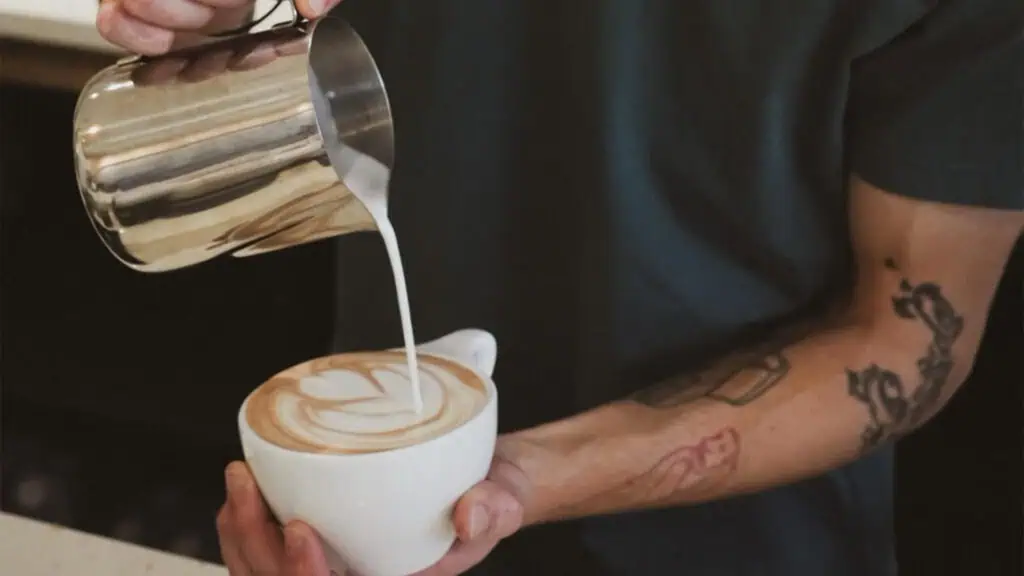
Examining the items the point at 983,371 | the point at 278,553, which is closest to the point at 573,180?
the point at 278,553

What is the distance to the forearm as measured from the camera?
781 millimetres

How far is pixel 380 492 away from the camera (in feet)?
1.84

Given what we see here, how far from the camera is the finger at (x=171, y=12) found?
2.16ft

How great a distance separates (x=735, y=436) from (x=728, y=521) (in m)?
0.11

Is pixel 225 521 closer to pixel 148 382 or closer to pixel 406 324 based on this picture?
pixel 406 324

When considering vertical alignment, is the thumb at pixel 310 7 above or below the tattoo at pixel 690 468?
above

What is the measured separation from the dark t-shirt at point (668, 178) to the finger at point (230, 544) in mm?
305

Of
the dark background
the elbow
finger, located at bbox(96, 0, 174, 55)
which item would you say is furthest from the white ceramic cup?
the dark background

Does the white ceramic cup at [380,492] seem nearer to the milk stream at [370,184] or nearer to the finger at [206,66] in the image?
the milk stream at [370,184]

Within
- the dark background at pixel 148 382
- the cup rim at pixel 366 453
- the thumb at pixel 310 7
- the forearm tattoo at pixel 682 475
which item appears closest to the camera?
the cup rim at pixel 366 453

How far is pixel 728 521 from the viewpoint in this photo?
0.89 metres

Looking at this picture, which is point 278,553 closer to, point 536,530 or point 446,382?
point 446,382

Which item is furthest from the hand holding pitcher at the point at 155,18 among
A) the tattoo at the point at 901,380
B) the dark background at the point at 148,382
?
the dark background at the point at 148,382

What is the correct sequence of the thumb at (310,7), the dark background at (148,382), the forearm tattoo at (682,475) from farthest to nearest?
the dark background at (148,382) → the forearm tattoo at (682,475) → the thumb at (310,7)
